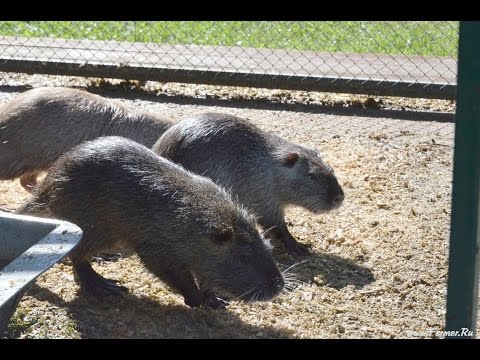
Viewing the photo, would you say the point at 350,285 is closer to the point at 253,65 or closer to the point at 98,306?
the point at 98,306

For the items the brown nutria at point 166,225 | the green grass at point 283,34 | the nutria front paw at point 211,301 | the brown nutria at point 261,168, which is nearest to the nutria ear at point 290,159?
the brown nutria at point 261,168

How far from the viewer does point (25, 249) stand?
15.6ft

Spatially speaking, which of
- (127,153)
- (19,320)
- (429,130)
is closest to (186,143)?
(127,153)

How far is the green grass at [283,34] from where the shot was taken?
38.0ft

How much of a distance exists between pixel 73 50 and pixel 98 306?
20.0 feet

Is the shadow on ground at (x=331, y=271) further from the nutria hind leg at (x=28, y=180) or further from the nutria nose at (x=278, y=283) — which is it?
the nutria hind leg at (x=28, y=180)

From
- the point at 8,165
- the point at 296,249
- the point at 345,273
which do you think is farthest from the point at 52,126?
the point at 345,273

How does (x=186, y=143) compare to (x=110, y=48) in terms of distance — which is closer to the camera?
(x=186, y=143)

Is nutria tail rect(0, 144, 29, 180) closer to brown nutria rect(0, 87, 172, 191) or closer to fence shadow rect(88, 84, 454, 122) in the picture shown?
brown nutria rect(0, 87, 172, 191)

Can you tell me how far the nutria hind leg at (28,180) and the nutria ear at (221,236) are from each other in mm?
2527

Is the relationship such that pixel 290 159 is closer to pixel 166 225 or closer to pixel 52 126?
pixel 166 225

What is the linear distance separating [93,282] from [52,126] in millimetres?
2121
